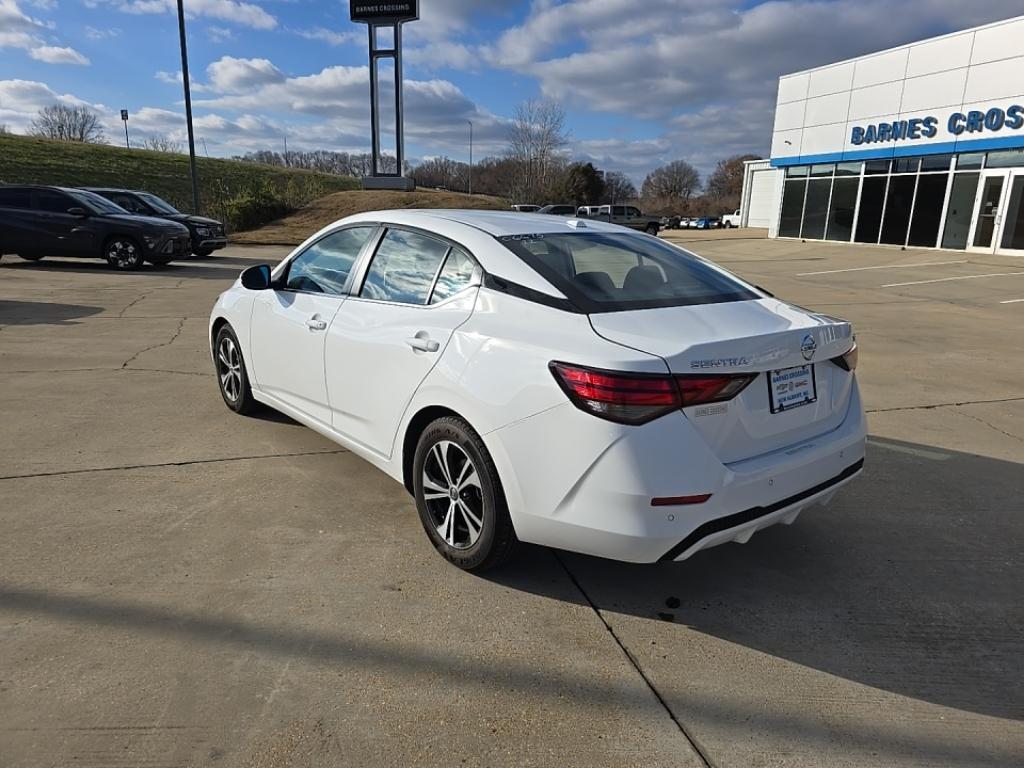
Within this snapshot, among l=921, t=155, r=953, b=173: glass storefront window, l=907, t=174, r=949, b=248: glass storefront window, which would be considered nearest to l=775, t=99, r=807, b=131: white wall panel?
l=921, t=155, r=953, b=173: glass storefront window

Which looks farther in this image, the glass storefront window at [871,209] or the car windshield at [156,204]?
the glass storefront window at [871,209]

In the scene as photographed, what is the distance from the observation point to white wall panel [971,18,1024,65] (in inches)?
854

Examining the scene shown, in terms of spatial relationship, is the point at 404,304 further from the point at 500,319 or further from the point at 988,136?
the point at 988,136

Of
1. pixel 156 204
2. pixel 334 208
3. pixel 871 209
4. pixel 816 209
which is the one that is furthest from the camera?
pixel 334 208

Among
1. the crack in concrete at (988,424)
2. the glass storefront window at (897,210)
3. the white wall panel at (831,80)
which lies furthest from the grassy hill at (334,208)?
the crack in concrete at (988,424)

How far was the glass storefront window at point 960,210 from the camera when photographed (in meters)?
23.8

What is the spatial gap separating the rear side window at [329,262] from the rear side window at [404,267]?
246 mm

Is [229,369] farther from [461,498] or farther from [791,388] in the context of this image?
[791,388]

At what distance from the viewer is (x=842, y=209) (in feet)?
96.0

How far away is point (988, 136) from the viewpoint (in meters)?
22.9

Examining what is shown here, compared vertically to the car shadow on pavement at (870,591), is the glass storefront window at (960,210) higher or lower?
higher

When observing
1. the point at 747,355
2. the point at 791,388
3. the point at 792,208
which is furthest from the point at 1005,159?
the point at 747,355

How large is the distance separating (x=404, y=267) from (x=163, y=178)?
58.4 metres

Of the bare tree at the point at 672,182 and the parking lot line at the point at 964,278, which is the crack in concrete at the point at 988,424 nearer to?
the parking lot line at the point at 964,278
